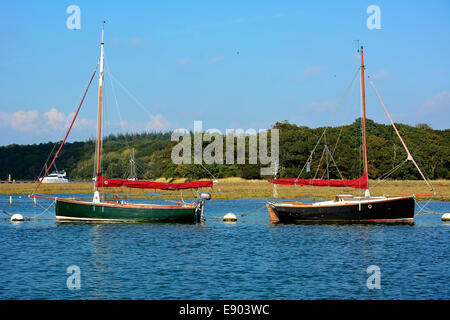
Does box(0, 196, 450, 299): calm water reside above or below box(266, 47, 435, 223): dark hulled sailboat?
below

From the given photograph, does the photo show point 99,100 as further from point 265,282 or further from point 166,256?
point 265,282

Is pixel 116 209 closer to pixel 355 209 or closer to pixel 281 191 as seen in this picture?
pixel 355 209

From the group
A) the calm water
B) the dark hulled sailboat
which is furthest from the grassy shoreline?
the calm water

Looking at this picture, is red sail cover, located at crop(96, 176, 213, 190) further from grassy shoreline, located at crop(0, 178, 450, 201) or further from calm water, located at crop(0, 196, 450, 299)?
grassy shoreline, located at crop(0, 178, 450, 201)

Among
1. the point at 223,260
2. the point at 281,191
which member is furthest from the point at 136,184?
the point at 281,191

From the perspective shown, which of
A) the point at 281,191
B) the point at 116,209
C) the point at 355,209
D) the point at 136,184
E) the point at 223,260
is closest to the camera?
the point at 223,260

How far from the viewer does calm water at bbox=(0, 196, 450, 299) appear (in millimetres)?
26969

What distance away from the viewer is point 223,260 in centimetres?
3566

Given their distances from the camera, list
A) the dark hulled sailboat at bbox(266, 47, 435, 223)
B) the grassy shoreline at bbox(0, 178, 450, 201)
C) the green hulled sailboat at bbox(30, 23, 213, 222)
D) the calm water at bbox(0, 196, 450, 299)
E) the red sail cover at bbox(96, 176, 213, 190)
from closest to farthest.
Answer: the calm water at bbox(0, 196, 450, 299) < the dark hulled sailboat at bbox(266, 47, 435, 223) < the green hulled sailboat at bbox(30, 23, 213, 222) < the red sail cover at bbox(96, 176, 213, 190) < the grassy shoreline at bbox(0, 178, 450, 201)

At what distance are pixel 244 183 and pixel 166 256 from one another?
8492 centimetres

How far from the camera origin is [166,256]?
122 feet

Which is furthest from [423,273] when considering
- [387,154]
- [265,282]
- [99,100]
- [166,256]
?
[387,154]

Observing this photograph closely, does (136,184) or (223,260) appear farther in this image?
(136,184)

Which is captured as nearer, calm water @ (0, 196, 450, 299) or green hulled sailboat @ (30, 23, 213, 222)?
calm water @ (0, 196, 450, 299)
